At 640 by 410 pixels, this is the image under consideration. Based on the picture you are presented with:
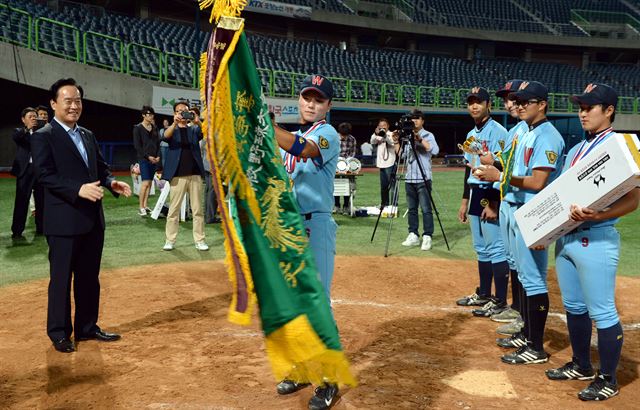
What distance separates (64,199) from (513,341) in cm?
416

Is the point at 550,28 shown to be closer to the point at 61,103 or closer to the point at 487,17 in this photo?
the point at 487,17

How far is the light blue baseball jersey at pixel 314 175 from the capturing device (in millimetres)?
3871

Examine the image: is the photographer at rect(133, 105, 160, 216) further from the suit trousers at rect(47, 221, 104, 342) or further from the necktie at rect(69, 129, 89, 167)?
the suit trousers at rect(47, 221, 104, 342)

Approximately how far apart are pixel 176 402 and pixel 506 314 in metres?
3.53

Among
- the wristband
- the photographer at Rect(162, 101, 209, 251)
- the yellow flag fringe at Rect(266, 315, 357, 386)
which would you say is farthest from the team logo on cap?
the photographer at Rect(162, 101, 209, 251)

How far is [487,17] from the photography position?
3866 cm

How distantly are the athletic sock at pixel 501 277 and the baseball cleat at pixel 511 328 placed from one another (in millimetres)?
551

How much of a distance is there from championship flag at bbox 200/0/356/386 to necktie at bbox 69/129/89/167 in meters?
2.81

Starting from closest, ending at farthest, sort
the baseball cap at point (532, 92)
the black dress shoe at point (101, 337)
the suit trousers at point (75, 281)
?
the baseball cap at point (532, 92) → the suit trousers at point (75, 281) → the black dress shoe at point (101, 337)

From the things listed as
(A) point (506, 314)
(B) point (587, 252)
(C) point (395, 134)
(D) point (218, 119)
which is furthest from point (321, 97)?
(C) point (395, 134)

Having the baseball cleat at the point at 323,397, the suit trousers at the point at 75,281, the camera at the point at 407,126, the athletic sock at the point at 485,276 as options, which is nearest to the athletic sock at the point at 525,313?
the athletic sock at the point at 485,276

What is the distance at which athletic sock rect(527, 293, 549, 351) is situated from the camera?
15.1 ft

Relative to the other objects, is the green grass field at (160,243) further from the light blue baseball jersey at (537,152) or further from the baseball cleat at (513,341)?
the light blue baseball jersey at (537,152)

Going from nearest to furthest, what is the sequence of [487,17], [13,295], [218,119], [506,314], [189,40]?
[218,119]
[506,314]
[13,295]
[189,40]
[487,17]
